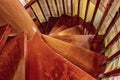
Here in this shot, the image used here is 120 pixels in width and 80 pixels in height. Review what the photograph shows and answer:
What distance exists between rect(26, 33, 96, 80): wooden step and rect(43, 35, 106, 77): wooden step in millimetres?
318

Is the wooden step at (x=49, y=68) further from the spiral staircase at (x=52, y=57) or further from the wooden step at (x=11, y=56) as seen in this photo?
the wooden step at (x=11, y=56)

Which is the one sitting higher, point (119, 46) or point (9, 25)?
point (9, 25)

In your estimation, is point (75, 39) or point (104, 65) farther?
point (75, 39)

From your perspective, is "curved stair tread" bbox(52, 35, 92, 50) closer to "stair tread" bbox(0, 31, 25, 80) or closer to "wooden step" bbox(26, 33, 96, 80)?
"wooden step" bbox(26, 33, 96, 80)

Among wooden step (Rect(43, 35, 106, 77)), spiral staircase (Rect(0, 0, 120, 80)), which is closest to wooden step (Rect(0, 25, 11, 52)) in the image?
spiral staircase (Rect(0, 0, 120, 80))

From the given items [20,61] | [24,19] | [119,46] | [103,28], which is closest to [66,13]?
[103,28]

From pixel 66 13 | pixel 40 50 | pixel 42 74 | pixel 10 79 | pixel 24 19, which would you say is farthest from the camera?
pixel 66 13

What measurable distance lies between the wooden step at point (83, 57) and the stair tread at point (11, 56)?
0.58 m

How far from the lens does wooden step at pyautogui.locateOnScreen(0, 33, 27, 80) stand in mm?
1178

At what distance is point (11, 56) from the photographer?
133 cm

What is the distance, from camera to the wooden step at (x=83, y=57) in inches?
73.7

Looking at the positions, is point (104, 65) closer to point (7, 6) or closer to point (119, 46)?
point (119, 46)

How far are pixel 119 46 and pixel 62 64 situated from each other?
73cm

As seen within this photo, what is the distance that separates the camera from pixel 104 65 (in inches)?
74.4
